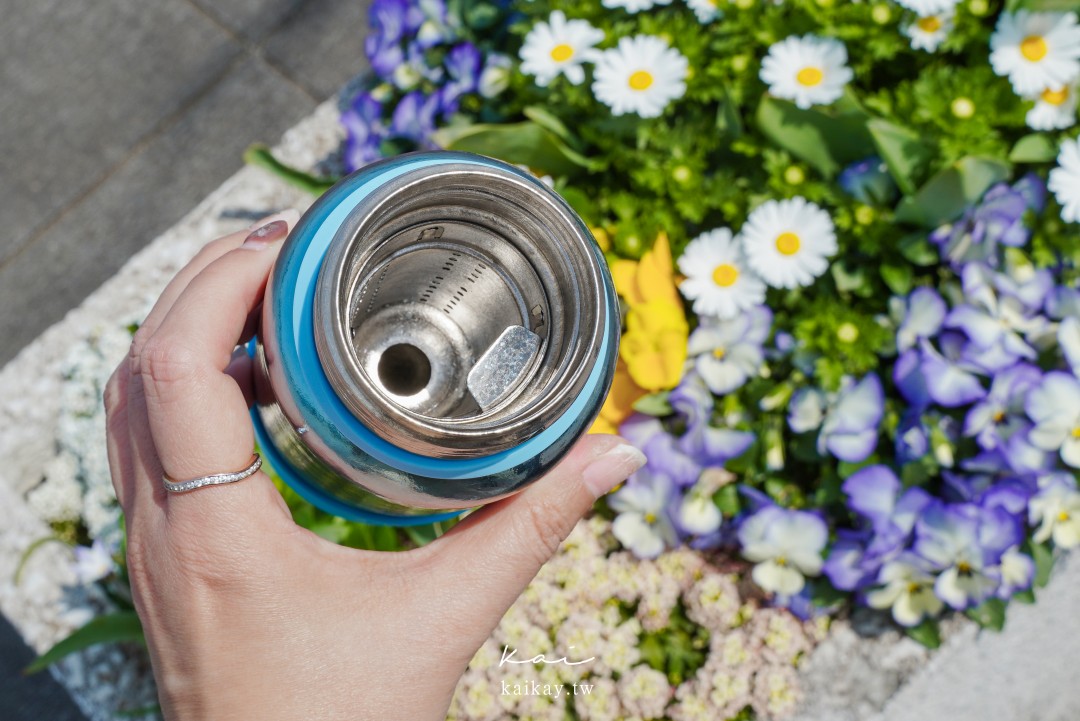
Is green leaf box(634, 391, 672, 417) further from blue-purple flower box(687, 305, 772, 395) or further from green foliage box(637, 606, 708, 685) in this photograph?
green foliage box(637, 606, 708, 685)

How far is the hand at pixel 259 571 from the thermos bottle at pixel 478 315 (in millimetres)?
86

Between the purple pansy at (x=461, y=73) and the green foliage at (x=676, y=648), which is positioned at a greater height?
the purple pansy at (x=461, y=73)

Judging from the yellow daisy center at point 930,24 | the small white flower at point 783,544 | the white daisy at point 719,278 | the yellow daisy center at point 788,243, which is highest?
the yellow daisy center at point 930,24

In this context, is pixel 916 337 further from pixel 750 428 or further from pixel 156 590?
pixel 156 590

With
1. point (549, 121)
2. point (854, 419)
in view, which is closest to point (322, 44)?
point (549, 121)

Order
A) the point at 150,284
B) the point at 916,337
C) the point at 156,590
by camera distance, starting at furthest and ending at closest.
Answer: the point at 150,284, the point at 916,337, the point at 156,590

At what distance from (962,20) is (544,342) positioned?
1134 mm

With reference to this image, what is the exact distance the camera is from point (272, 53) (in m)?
2.60

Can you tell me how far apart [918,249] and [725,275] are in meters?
0.32

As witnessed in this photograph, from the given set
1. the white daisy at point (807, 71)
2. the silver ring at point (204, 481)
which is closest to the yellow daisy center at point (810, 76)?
the white daisy at point (807, 71)

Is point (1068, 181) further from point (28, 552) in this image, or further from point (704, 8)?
point (28, 552)

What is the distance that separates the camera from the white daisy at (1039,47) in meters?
1.58

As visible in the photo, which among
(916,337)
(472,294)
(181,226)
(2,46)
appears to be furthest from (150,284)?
(916,337)

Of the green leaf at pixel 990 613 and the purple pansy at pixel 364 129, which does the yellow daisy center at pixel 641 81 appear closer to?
the purple pansy at pixel 364 129
